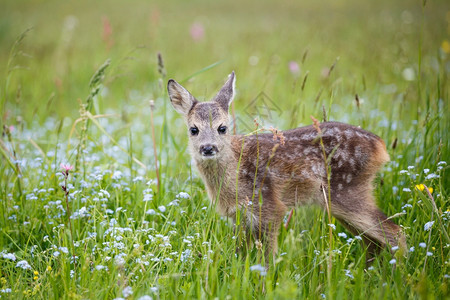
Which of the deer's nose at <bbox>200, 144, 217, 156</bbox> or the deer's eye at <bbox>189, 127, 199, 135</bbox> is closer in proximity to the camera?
the deer's nose at <bbox>200, 144, 217, 156</bbox>

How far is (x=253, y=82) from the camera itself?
9180mm

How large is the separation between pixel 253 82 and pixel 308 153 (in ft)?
15.9

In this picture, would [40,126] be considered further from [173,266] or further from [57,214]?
[173,266]

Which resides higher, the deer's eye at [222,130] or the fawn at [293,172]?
the deer's eye at [222,130]

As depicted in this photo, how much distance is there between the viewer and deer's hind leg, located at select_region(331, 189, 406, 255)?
414cm

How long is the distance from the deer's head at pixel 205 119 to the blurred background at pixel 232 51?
1.07 feet

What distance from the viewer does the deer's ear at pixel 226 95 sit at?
16.1 feet

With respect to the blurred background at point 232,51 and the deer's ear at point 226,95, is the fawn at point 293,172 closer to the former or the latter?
the deer's ear at point 226,95

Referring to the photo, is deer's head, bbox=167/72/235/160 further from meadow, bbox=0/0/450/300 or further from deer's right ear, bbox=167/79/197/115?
meadow, bbox=0/0/450/300

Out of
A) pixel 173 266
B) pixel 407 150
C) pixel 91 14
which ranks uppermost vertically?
pixel 91 14

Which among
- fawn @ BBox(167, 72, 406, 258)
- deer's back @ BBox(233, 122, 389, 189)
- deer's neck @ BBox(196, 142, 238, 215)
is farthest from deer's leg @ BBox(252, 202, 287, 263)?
deer's neck @ BBox(196, 142, 238, 215)

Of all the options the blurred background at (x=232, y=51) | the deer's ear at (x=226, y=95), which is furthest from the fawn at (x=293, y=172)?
the blurred background at (x=232, y=51)

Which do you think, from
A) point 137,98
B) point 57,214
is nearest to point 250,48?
point 137,98

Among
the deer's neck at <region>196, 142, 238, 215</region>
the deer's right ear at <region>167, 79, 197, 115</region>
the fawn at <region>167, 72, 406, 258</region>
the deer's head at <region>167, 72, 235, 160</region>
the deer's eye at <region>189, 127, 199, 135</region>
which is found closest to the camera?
the fawn at <region>167, 72, 406, 258</region>
